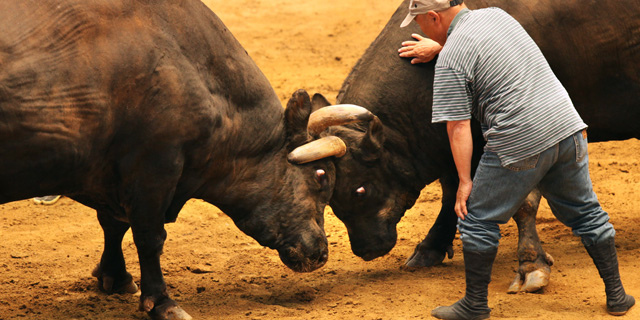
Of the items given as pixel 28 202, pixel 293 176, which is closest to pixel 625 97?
pixel 293 176

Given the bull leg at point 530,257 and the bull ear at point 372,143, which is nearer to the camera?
the bull leg at point 530,257

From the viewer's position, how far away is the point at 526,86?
15.9 ft

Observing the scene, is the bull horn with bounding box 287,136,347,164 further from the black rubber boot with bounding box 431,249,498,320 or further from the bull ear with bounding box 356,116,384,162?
the black rubber boot with bounding box 431,249,498,320

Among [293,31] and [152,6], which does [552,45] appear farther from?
[293,31]

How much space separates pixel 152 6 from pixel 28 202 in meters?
3.62

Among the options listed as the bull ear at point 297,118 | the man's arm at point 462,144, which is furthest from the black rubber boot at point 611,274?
the bull ear at point 297,118

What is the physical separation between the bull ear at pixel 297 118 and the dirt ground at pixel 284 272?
111cm

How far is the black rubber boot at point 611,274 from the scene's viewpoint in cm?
507

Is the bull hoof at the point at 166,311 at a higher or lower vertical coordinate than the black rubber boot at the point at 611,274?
lower

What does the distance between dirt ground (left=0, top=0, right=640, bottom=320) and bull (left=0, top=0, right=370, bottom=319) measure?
361 millimetres

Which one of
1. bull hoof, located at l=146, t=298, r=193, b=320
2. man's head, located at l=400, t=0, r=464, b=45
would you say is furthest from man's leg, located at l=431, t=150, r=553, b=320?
bull hoof, located at l=146, t=298, r=193, b=320

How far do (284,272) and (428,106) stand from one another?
1721 millimetres

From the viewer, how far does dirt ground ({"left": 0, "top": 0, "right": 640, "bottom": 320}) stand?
5.65m

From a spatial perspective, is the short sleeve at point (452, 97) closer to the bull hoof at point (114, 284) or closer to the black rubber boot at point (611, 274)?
the black rubber boot at point (611, 274)
